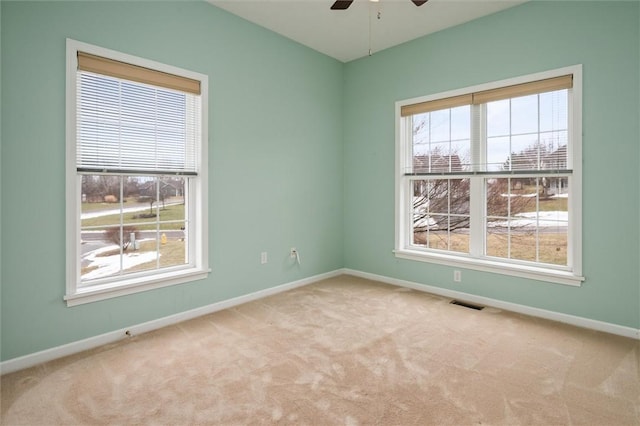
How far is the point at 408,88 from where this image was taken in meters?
4.03

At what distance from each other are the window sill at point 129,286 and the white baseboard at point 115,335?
11.1 inches

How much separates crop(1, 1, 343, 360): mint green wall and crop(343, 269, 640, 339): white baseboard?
101 cm

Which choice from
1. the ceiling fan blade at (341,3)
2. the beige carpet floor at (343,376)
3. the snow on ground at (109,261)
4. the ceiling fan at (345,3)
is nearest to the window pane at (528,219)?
the beige carpet floor at (343,376)

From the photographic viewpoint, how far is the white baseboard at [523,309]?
2785 mm

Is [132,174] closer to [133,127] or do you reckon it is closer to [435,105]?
[133,127]

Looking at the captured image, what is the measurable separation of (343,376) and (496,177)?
2.50 metres

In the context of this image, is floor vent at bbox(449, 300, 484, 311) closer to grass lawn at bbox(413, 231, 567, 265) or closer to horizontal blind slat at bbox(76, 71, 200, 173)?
grass lawn at bbox(413, 231, 567, 265)

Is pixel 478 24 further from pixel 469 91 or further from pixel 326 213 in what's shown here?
pixel 326 213

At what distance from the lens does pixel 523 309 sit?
10.7 feet

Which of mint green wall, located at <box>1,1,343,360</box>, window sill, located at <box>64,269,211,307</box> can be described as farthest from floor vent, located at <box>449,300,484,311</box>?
window sill, located at <box>64,269,211,307</box>

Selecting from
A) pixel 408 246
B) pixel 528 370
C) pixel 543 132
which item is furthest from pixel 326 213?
pixel 528 370

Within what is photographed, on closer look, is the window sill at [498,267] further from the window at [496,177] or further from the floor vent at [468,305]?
the floor vent at [468,305]

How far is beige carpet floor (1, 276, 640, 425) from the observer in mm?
1823

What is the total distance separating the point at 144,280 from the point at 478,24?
12.9 feet
